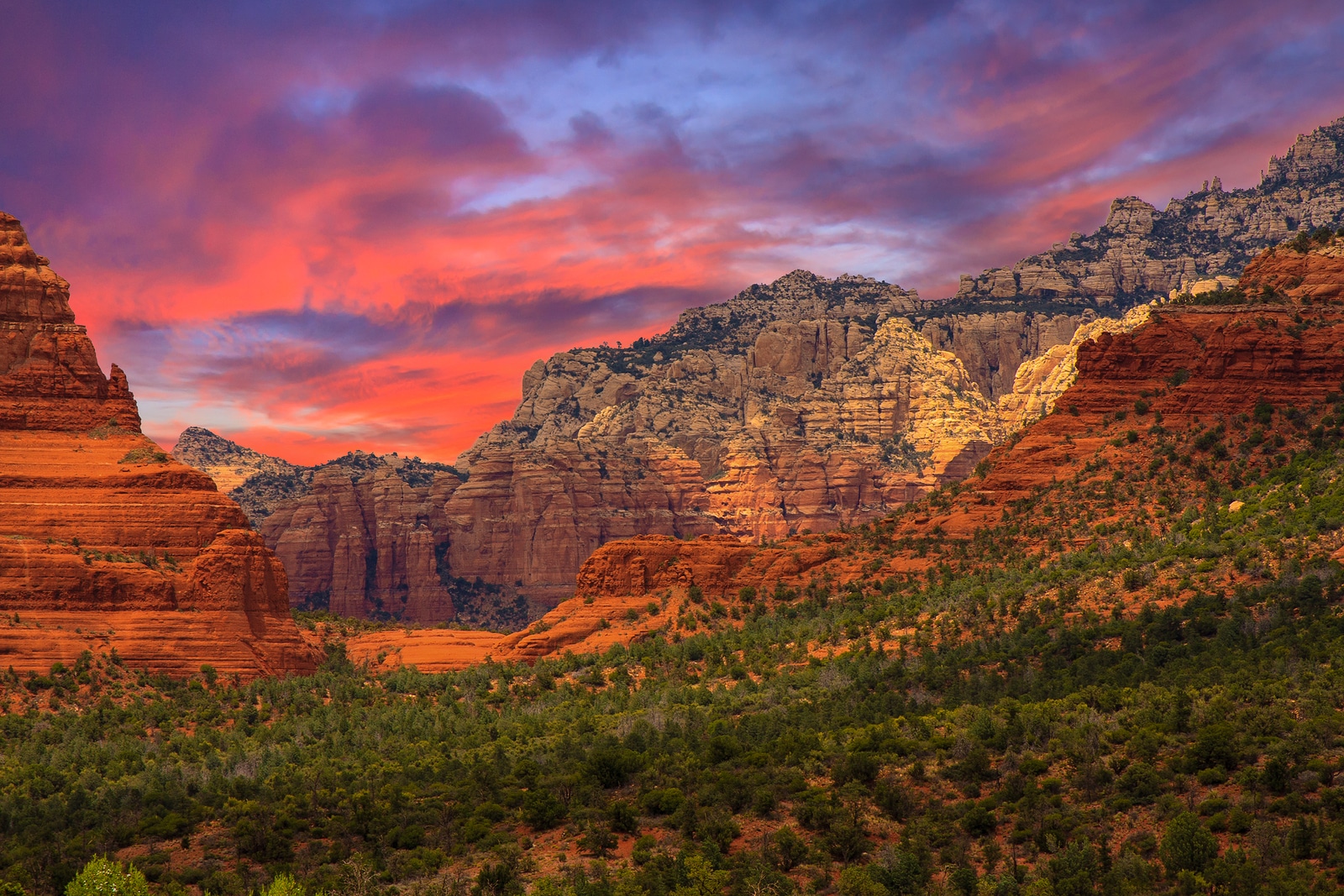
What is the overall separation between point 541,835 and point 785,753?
1046cm

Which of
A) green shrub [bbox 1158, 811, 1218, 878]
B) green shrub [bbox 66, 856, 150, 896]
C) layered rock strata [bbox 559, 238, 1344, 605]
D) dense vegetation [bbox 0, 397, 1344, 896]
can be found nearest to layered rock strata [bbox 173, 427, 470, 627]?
layered rock strata [bbox 559, 238, 1344, 605]

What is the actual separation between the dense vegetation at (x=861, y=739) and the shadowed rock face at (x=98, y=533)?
3.30 metres

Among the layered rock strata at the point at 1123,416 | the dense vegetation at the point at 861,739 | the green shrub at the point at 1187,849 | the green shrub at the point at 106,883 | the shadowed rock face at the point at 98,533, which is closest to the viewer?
the green shrub at the point at 1187,849

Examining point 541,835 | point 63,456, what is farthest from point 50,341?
point 541,835

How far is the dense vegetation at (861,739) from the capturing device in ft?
130

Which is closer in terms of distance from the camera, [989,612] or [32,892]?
[32,892]

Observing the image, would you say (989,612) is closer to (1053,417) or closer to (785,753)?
(785,753)

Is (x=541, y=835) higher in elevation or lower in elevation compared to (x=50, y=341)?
lower

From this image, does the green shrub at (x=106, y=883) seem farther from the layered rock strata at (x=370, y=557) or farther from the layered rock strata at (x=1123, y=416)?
the layered rock strata at (x=370, y=557)

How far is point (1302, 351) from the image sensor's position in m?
81.2

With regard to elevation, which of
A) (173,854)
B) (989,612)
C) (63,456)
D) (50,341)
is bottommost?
(173,854)

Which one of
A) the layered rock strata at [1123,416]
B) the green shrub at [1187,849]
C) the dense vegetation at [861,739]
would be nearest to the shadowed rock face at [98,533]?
the dense vegetation at [861,739]

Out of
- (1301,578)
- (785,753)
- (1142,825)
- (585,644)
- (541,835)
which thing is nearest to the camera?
(1142,825)

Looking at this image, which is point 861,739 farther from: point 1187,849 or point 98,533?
point 98,533
